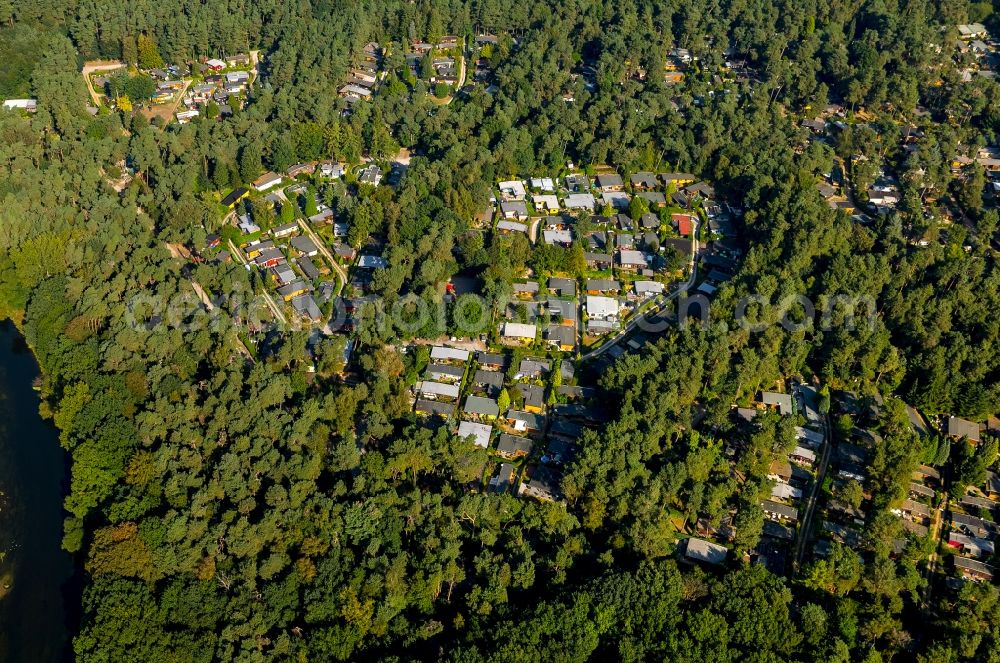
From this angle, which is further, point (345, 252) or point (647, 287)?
point (345, 252)

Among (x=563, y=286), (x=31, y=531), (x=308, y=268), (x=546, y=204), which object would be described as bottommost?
(x=31, y=531)

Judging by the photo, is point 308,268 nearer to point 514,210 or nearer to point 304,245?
point 304,245

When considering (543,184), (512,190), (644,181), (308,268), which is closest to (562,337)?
(512,190)

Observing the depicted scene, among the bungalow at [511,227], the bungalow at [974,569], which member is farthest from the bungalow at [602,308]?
the bungalow at [974,569]

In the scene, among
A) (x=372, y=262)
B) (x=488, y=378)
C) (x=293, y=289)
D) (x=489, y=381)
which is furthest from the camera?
(x=372, y=262)

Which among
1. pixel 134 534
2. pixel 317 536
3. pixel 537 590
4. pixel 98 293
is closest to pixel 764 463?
pixel 537 590

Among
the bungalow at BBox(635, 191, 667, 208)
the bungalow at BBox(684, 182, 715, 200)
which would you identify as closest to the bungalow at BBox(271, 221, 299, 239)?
the bungalow at BBox(635, 191, 667, 208)

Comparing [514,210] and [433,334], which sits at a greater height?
[514,210]

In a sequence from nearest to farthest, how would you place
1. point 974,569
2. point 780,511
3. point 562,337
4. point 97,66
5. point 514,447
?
point 974,569
point 780,511
point 514,447
point 562,337
point 97,66
